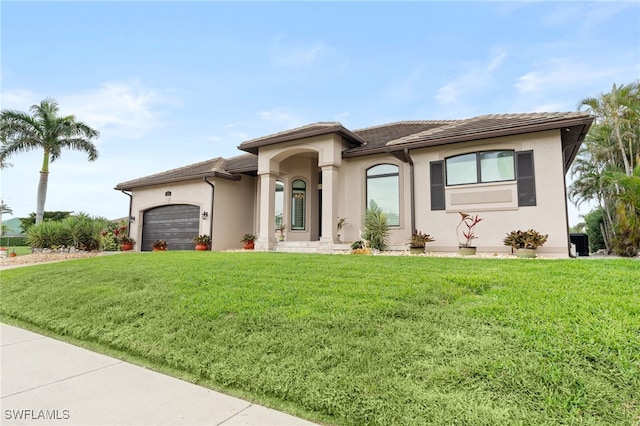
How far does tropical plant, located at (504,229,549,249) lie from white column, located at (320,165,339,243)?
5504mm

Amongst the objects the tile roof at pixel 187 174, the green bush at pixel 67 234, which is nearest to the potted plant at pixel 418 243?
Result: the tile roof at pixel 187 174

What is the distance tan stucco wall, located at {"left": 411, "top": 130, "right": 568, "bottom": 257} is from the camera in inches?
366

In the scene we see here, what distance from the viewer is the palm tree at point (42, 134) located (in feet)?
70.7

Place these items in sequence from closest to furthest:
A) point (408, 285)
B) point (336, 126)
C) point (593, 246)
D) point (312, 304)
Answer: point (312, 304)
point (408, 285)
point (336, 126)
point (593, 246)

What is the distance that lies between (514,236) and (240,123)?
47.3ft

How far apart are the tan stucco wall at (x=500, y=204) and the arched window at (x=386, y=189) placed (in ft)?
A: 3.55

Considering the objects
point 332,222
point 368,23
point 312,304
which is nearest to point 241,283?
point 312,304

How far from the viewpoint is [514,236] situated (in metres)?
9.31

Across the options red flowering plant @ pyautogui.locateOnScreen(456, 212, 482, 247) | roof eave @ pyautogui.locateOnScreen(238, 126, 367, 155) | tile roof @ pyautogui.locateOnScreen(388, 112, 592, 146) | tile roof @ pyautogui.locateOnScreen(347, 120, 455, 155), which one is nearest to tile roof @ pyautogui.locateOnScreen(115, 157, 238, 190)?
roof eave @ pyautogui.locateOnScreen(238, 126, 367, 155)

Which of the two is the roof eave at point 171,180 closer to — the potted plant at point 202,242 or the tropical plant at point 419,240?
the potted plant at point 202,242

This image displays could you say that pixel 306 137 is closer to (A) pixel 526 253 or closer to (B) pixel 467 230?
(B) pixel 467 230

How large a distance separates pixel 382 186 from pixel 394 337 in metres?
9.61

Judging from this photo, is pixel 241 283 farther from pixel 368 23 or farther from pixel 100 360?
pixel 368 23

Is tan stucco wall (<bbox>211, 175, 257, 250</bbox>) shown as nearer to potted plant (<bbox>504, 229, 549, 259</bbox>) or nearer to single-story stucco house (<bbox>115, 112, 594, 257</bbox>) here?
single-story stucco house (<bbox>115, 112, 594, 257</bbox>)
